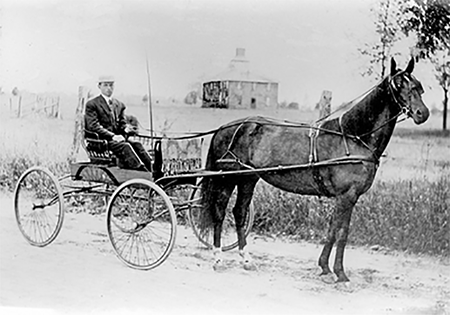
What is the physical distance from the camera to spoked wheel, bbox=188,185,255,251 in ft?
13.5

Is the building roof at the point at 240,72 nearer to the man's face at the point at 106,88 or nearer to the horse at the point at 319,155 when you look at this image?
the horse at the point at 319,155

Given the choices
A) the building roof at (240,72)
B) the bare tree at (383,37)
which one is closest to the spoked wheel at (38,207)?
the building roof at (240,72)

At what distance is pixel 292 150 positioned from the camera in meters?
3.94

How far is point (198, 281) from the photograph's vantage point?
13.5ft

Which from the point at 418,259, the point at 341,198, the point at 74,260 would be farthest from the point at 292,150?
the point at 74,260

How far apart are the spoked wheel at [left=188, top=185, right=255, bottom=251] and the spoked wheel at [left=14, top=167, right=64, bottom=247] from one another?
83 cm

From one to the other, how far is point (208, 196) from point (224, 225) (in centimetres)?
20

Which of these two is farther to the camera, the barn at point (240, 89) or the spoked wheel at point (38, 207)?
the spoked wheel at point (38, 207)

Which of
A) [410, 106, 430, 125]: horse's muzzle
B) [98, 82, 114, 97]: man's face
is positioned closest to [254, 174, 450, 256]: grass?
[410, 106, 430, 125]: horse's muzzle

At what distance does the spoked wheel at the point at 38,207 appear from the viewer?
439cm

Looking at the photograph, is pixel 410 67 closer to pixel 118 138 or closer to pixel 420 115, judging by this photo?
pixel 420 115

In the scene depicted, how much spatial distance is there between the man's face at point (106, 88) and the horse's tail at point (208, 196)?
68cm

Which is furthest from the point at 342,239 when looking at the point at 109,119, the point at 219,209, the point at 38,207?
the point at 38,207

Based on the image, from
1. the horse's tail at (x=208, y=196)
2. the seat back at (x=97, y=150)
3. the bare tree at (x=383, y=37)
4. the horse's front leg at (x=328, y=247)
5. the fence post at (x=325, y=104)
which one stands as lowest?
the horse's front leg at (x=328, y=247)
